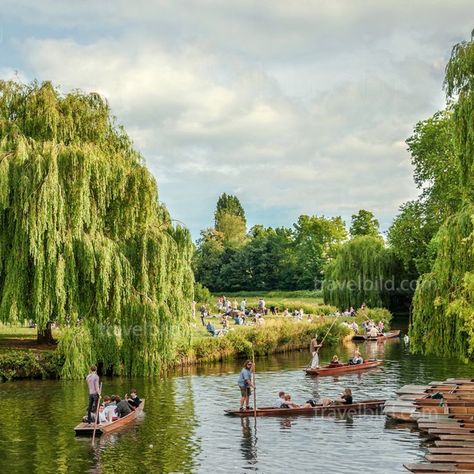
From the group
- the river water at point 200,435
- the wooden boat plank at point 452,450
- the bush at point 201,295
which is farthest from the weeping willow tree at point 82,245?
the bush at point 201,295

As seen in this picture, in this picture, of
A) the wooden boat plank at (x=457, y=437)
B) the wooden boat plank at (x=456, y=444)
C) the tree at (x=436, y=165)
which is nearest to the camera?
the wooden boat plank at (x=456, y=444)

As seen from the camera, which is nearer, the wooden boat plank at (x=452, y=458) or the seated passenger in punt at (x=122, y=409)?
the wooden boat plank at (x=452, y=458)

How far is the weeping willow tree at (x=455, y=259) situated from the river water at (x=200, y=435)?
305cm

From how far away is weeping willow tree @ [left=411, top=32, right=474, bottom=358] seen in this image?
2358 cm

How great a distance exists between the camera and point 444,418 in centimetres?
2172

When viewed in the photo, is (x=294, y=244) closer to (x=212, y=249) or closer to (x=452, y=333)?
(x=212, y=249)

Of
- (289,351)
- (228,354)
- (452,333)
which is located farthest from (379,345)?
(452,333)

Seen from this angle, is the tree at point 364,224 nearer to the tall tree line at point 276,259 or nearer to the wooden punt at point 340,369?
the tall tree line at point 276,259

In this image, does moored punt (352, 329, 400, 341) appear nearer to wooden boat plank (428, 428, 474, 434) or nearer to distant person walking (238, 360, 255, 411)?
distant person walking (238, 360, 255, 411)

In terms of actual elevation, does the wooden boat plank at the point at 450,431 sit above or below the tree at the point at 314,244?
below

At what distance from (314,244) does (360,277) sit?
107 ft

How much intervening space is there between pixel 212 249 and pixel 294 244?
13.5m

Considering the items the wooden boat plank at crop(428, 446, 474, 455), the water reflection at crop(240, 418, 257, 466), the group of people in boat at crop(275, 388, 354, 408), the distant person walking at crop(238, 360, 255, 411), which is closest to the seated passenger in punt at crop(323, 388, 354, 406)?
the group of people in boat at crop(275, 388, 354, 408)

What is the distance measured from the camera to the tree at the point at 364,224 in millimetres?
99500
